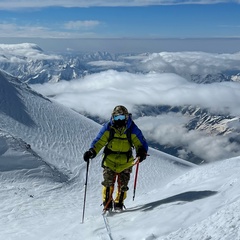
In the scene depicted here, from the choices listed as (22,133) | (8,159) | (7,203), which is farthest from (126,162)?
(22,133)

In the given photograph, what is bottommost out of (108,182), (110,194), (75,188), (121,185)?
(75,188)

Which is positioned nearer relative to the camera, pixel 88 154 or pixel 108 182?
A: pixel 88 154

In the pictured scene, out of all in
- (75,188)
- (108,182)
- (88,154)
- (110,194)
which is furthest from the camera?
(75,188)

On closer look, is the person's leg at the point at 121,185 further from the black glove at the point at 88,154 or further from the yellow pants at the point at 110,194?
the black glove at the point at 88,154

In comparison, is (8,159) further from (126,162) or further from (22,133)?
(126,162)

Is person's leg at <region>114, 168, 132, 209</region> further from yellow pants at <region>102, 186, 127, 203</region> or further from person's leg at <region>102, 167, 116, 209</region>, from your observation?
person's leg at <region>102, 167, 116, 209</region>

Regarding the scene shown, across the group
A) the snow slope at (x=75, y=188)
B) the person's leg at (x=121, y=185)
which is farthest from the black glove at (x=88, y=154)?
the snow slope at (x=75, y=188)

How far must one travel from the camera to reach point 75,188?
83.3 ft

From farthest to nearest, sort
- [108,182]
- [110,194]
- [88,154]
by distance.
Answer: [110,194] → [108,182] → [88,154]

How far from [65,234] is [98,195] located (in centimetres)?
1416

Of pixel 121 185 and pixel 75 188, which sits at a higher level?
pixel 121 185

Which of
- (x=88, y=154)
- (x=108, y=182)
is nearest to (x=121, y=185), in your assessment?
(x=108, y=182)

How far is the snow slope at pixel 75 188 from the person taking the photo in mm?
8031

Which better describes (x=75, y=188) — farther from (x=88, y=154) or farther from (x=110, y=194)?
(x=88, y=154)
